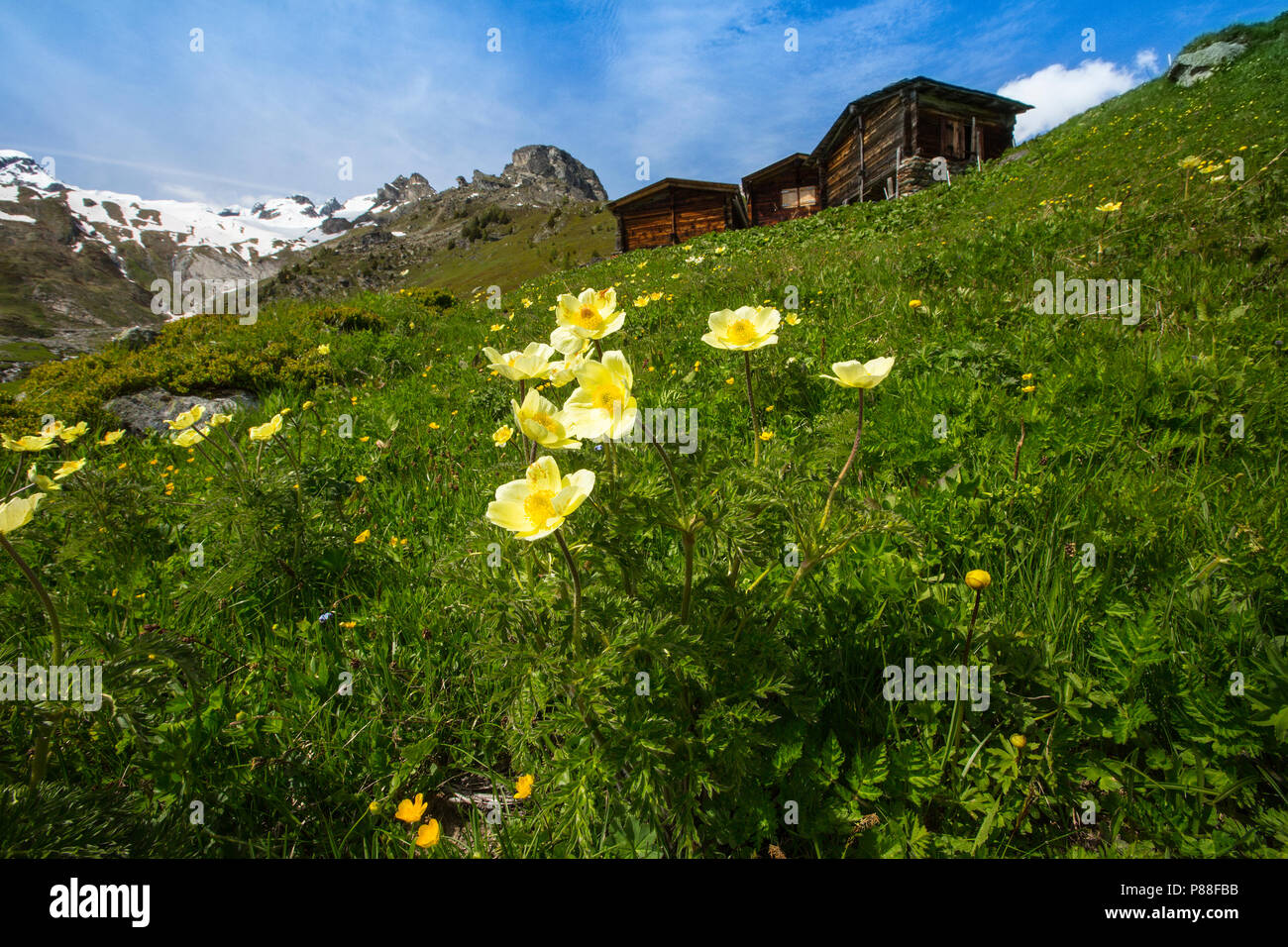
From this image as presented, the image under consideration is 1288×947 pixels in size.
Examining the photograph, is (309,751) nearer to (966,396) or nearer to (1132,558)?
(1132,558)

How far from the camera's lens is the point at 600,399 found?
54.8 inches

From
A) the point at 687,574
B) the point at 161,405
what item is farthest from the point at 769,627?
the point at 161,405

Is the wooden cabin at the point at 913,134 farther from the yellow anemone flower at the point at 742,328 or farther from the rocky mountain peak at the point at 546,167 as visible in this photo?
the rocky mountain peak at the point at 546,167

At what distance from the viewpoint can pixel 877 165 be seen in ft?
73.3

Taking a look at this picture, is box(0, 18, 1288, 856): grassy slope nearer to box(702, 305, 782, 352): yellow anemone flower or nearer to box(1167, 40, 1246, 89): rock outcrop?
box(702, 305, 782, 352): yellow anemone flower

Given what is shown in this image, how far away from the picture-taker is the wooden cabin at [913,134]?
20.5 m

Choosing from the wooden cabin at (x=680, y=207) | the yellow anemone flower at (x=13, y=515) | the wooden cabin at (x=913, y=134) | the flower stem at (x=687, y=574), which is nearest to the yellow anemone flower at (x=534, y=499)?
the flower stem at (x=687, y=574)

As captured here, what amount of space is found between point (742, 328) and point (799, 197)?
3181cm

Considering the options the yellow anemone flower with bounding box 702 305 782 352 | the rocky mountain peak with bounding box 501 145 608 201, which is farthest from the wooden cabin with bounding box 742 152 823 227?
the rocky mountain peak with bounding box 501 145 608 201

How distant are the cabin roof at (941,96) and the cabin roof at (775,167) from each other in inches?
104

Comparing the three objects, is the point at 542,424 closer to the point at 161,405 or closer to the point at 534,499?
the point at 534,499
